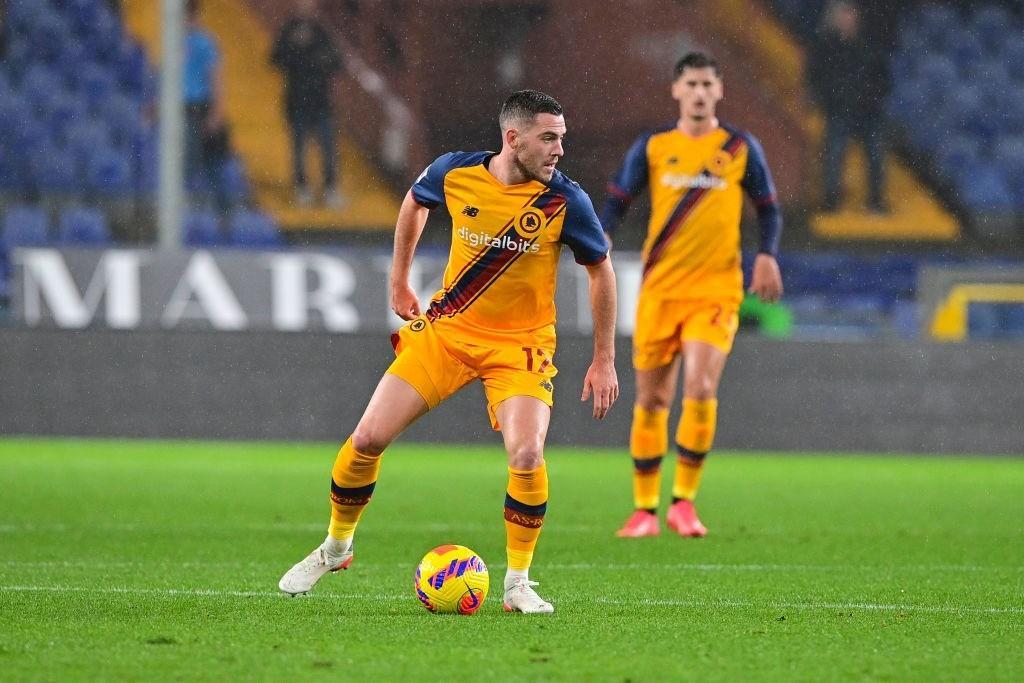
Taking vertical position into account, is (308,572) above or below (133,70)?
above

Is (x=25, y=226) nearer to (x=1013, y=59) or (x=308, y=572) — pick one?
(x=1013, y=59)

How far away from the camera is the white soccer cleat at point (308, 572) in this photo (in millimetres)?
5734

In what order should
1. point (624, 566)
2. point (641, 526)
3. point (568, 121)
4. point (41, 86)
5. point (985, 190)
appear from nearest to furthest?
point (624, 566), point (641, 526), point (568, 121), point (41, 86), point (985, 190)

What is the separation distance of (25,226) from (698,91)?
11.7 m

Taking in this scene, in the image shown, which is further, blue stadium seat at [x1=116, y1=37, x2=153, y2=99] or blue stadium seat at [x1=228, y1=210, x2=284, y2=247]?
blue stadium seat at [x1=116, y1=37, x2=153, y2=99]

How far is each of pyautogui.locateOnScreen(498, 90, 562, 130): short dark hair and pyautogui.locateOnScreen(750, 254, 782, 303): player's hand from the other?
3015mm

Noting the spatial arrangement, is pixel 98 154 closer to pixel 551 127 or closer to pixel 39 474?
pixel 39 474

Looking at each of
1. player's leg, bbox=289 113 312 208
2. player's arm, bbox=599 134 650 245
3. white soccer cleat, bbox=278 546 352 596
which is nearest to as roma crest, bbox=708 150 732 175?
player's arm, bbox=599 134 650 245

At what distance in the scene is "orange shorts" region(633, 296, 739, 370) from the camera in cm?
833

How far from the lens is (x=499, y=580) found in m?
6.50

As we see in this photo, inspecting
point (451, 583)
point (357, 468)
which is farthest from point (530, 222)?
point (451, 583)

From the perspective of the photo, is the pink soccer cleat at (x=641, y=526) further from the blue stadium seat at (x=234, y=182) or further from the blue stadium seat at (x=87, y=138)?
the blue stadium seat at (x=87, y=138)

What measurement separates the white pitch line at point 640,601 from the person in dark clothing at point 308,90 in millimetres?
13526

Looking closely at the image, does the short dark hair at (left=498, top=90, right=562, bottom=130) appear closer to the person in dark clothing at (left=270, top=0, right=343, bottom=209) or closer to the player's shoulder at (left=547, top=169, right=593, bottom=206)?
the player's shoulder at (left=547, top=169, right=593, bottom=206)
